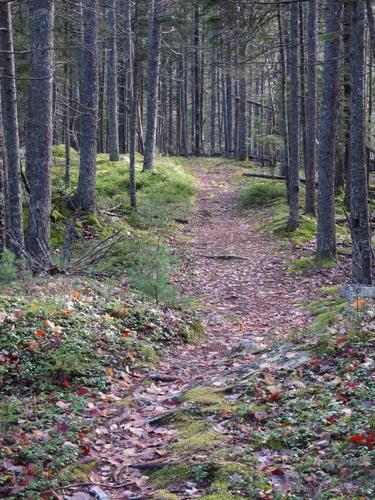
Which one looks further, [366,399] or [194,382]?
[194,382]

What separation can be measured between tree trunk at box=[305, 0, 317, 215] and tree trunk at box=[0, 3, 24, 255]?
7.25 metres

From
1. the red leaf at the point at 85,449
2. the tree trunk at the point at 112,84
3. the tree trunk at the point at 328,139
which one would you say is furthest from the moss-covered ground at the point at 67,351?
the tree trunk at the point at 112,84

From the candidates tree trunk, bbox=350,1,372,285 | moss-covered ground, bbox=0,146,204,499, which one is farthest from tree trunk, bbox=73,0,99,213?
tree trunk, bbox=350,1,372,285

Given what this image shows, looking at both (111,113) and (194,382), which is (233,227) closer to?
(111,113)

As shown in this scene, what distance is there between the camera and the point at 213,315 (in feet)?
33.0

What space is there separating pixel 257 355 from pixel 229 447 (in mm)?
2707

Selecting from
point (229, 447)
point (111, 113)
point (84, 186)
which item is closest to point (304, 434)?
point (229, 447)

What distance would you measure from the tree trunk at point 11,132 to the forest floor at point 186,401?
2.23 metres

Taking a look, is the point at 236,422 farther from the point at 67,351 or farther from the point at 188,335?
the point at 188,335

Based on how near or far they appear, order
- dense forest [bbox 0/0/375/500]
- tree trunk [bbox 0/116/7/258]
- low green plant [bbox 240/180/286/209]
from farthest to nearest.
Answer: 1. low green plant [bbox 240/180/286/209]
2. tree trunk [bbox 0/116/7/258]
3. dense forest [bbox 0/0/375/500]

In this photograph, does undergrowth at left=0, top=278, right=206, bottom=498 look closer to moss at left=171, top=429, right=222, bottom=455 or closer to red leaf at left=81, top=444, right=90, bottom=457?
red leaf at left=81, top=444, right=90, bottom=457

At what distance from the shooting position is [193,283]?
12711 mm

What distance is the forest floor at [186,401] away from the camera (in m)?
4.21

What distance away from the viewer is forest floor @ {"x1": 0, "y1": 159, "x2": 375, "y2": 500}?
13.8 feet
